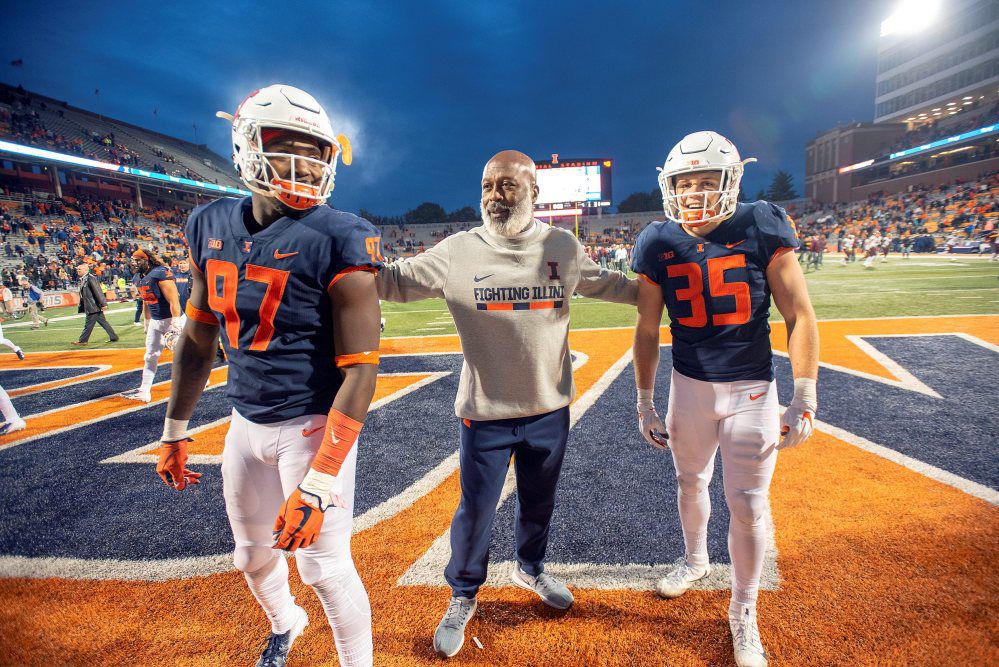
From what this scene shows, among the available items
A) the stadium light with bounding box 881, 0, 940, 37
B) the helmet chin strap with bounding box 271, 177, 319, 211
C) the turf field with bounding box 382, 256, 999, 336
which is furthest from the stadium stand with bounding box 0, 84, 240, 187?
the stadium light with bounding box 881, 0, 940, 37

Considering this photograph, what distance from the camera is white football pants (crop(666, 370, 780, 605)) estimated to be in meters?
2.23

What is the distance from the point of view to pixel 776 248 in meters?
2.28

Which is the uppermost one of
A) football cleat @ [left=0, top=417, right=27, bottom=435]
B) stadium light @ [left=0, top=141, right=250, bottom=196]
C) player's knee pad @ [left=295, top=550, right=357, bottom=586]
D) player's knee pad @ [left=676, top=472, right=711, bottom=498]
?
stadium light @ [left=0, top=141, right=250, bottom=196]

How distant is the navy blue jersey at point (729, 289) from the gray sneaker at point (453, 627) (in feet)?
5.59

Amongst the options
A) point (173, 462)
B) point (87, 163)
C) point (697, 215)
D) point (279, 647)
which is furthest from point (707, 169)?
point (87, 163)

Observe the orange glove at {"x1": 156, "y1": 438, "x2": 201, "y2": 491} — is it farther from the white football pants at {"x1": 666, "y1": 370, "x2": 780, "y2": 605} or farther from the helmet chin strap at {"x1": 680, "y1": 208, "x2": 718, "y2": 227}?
the helmet chin strap at {"x1": 680, "y1": 208, "x2": 718, "y2": 227}

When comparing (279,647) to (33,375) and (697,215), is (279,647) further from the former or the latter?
(33,375)

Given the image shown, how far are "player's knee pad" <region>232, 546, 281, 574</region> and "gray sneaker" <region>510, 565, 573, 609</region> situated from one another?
1339 millimetres

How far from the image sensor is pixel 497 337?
7.64 ft

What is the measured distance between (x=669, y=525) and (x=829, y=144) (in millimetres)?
74702

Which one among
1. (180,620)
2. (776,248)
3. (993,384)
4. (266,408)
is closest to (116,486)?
(180,620)

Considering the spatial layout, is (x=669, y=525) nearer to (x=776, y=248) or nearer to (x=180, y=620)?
(x=776, y=248)

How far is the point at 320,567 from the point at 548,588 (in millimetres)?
1300

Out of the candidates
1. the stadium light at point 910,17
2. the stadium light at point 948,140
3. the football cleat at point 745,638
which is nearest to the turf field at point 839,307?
the football cleat at point 745,638
